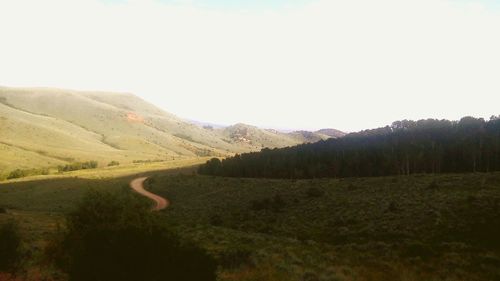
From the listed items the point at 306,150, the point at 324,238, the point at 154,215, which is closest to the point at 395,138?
the point at 306,150

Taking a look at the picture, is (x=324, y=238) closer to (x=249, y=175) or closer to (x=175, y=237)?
(x=175, y=237)

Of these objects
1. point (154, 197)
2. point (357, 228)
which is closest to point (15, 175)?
point (154, 197)

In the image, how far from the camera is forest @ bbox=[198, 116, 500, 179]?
86.0 m

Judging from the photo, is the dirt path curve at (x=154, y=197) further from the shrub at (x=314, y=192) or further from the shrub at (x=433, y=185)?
the shrub at (x=433, y=185)

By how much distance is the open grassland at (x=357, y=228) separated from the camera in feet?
82.0

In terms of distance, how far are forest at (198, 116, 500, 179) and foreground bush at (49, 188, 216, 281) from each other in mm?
78749

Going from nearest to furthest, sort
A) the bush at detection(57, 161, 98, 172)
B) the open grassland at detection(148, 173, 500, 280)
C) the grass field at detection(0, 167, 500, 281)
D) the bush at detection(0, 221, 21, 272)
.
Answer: the bush at detection(0, 221, 21, 272) < the grass field at detection(0, 167, 500, 281) < the open grassland at detection(148, 173, 500, 280) < the bush at detection(57, 161, 98, 172)

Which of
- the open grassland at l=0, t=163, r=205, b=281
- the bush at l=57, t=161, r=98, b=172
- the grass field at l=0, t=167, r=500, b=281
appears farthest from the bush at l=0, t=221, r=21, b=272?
the bush at l=57, t=161, r=98, b=172

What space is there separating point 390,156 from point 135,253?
87.2 meters

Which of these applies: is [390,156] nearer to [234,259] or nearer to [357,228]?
[357,228]

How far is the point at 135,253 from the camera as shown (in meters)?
15.2

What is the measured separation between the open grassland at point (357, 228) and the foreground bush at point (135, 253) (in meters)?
2.32

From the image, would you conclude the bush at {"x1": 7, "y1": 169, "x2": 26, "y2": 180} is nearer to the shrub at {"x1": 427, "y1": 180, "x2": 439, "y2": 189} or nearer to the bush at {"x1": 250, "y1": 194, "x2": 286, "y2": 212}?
the bush at {"x1": 250, "y1": 194, "x2": 286, "y2": 212}

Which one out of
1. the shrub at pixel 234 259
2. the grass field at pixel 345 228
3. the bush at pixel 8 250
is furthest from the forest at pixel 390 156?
the bush at pixel 8 250
